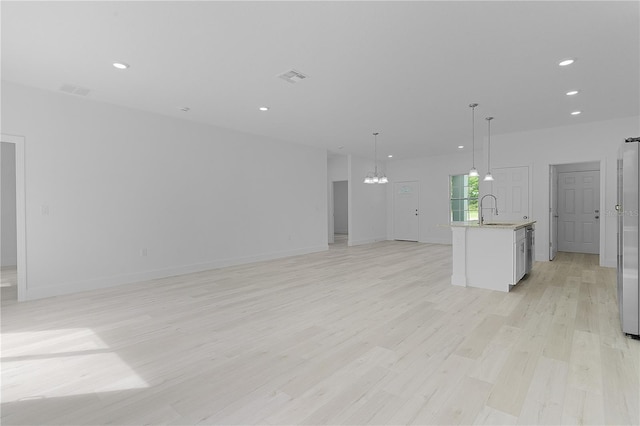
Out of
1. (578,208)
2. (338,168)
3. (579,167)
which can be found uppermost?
(338,168)

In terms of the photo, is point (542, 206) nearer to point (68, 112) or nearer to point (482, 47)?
point (482, 47)

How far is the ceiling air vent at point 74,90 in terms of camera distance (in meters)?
4.35

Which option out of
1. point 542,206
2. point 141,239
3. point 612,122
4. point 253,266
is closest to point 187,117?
point 141,239

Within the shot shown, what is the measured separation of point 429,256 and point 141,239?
20.0 feet

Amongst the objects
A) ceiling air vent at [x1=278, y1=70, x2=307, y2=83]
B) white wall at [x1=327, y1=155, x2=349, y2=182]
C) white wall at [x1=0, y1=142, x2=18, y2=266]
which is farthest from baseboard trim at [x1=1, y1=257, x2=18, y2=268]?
white wall at [x1=327, y1=155, x2=349, y2=182]

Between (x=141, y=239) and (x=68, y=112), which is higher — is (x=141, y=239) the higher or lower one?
the lower one

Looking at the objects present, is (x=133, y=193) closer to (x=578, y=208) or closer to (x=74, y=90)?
(x=74, y=90)

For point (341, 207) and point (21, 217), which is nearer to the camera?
point (21, 217)

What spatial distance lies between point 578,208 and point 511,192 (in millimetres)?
2380

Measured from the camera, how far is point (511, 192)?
7.26 meters

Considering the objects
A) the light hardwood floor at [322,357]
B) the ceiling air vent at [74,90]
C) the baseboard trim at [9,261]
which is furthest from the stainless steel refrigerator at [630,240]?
the baseboard trim at [9,261]

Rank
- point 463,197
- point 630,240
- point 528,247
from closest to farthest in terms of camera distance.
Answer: point 630,240 → point 528,247 → point 463,197

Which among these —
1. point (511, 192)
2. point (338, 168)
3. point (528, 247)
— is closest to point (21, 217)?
point (528, 247)

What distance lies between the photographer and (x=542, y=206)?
689 centimetres
